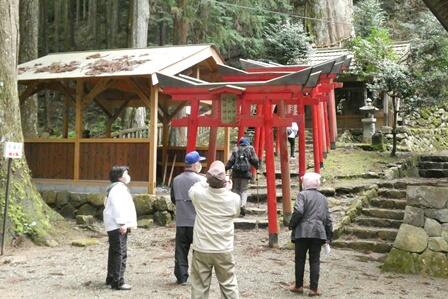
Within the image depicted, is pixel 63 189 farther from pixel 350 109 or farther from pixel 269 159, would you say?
pixel 350 109

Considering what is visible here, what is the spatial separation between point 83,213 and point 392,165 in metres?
8.10

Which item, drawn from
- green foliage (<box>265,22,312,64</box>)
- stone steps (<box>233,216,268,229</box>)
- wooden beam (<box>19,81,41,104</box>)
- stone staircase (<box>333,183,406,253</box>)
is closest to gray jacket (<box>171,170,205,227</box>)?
stone staircase (<box>333,183,406,253</box>)

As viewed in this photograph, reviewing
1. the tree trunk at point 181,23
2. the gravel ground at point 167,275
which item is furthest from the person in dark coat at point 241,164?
the tree trunk at point 181,23

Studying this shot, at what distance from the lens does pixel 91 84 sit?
41.6 feet

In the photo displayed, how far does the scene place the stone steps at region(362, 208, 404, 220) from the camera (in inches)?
364

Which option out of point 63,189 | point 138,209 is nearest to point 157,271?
point 138,209

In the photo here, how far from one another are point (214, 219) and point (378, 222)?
536 centimetres

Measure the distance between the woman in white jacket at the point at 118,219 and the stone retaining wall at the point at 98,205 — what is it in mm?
4663

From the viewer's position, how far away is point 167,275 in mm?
6719

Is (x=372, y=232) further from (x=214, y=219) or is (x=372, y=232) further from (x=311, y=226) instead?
(x=214, y=219)

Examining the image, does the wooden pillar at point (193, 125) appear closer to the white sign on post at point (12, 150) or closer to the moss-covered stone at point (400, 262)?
the white sign on post at point (12, 150)

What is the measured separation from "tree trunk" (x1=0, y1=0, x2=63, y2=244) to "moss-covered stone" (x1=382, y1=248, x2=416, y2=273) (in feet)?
18.3

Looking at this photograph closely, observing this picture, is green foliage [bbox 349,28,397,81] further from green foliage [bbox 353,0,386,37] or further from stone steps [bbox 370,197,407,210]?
stone steps [bbox 370,197,407,210]

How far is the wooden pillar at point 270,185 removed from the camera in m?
8.62
